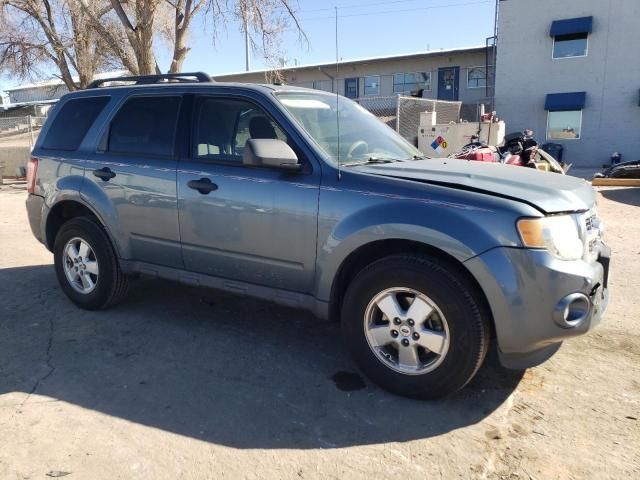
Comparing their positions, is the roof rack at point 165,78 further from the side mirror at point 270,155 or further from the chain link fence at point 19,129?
the chain link fence at point 19,129

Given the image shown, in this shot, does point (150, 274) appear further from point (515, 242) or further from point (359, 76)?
point (359, 76)

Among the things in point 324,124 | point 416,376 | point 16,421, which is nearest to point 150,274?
point 16,421

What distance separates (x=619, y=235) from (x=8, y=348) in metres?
7.60

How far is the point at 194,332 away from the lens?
169 inches

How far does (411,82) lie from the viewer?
30469 mm

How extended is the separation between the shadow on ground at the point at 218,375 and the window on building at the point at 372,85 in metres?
28.5

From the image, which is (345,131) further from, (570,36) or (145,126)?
(570,36)

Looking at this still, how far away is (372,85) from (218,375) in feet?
98.7

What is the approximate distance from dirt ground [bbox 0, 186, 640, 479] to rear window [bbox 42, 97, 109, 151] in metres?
1.56

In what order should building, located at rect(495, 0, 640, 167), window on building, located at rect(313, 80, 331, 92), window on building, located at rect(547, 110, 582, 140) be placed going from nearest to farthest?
building, located at rect(495, 0, 640, 167) < window on building, located at rect(547, 110, 582, 140) < window on building, located at rect(313, 80, 331, 92)

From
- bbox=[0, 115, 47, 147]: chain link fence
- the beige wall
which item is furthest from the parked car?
bbox=[0, 115, 47, 147]: chain link fence

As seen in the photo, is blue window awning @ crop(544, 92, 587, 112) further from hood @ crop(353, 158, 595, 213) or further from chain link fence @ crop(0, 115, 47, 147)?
hood @ crop(353, 158, 595, 213)

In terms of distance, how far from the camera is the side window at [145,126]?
4.21 metres

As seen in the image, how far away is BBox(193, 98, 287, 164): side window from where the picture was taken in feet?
12.9
